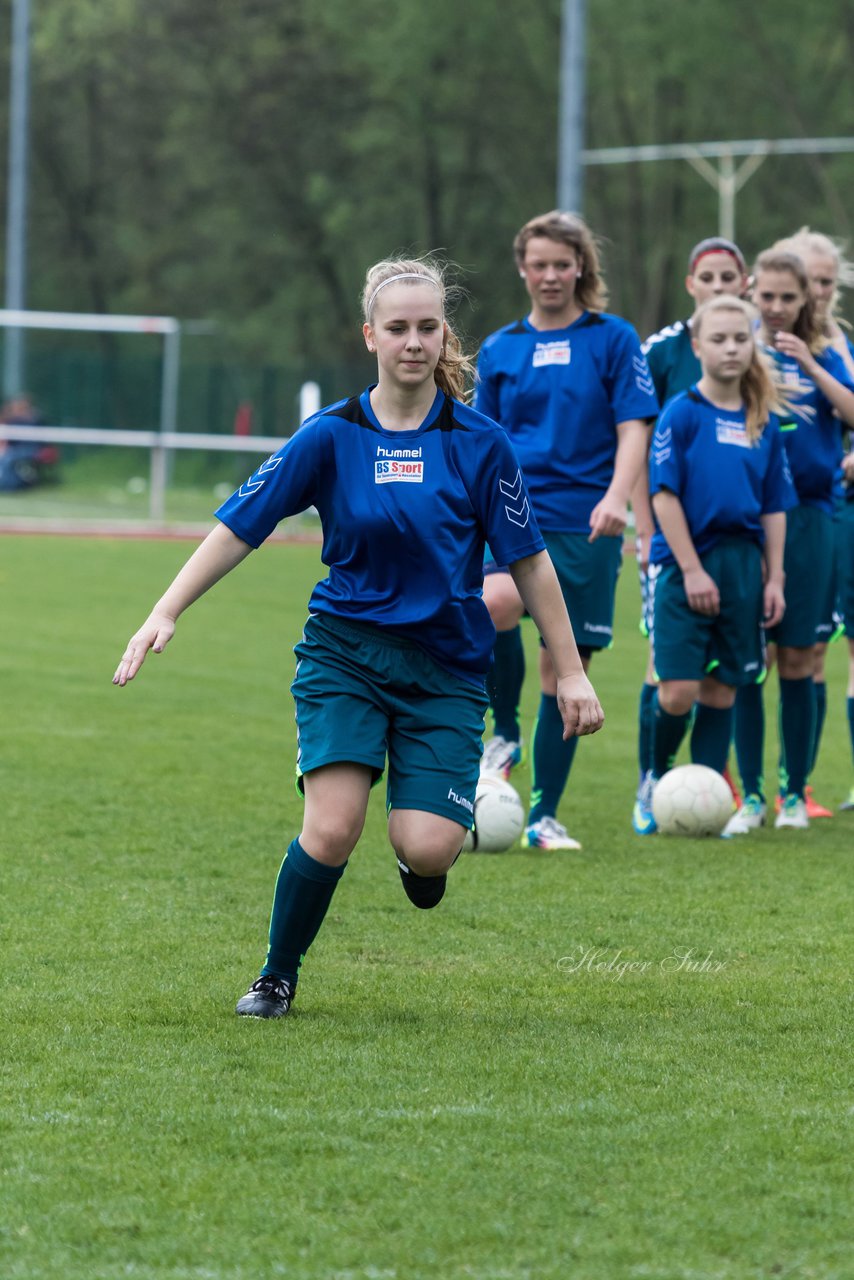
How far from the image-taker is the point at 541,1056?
438cm

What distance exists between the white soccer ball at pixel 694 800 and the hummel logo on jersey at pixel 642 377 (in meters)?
1.45

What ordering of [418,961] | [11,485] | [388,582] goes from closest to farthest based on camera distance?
1. [388,582]
2. [418,961]
3. [11,485]

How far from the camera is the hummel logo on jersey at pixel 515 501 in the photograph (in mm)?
4695

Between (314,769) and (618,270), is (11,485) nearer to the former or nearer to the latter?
(618,270)

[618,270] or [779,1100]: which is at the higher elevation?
[618,270]

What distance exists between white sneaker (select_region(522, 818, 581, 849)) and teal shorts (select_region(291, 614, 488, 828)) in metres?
2.47

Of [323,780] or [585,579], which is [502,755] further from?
[323,780]

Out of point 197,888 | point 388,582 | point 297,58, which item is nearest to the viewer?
point 388,582

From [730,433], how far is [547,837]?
168cm

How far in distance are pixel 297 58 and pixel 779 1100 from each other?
4400 cm

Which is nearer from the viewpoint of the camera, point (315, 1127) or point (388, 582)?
point (315, 1127)

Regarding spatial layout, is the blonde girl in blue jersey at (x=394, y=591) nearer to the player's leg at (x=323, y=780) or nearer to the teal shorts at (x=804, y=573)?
the player's leg at (x=323, y=780)

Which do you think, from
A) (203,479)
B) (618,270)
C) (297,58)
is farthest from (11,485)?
(297,58)

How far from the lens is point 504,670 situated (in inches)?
309
